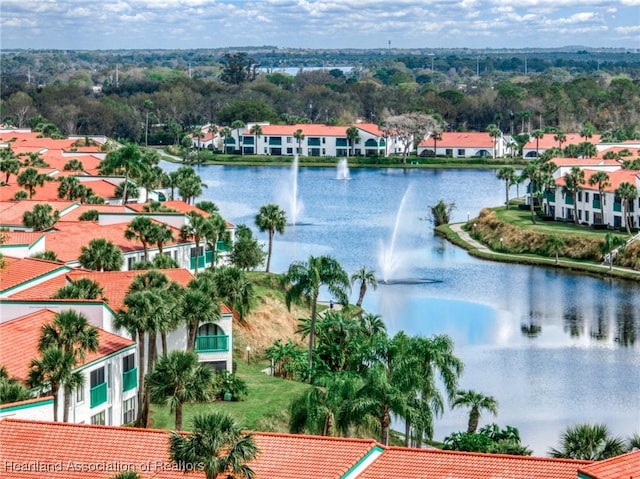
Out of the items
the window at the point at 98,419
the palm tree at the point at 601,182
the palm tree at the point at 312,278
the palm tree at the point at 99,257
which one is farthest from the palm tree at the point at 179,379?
the palm tree at the point at 601,182

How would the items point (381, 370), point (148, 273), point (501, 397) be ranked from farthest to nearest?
point (501, 397)
point (148, 273)
point (381, 370)

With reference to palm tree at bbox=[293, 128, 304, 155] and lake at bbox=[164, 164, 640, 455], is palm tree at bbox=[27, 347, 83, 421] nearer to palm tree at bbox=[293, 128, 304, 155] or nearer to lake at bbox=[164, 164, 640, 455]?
lake at bbox=[164, 164, 640, 455]

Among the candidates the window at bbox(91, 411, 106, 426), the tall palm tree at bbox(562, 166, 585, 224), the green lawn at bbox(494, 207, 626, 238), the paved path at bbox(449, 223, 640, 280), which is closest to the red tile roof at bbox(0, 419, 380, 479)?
the window at bbox(91, 411, 106, 426)

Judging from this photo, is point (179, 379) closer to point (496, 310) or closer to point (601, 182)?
point (496, 310)

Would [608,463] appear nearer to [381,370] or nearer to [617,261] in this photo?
[381,370]

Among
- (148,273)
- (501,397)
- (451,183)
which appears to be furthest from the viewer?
(451,183)

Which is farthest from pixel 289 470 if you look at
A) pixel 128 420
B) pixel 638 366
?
pixel 638 366

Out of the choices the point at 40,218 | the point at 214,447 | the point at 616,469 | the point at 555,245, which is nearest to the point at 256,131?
the point at 555,245
